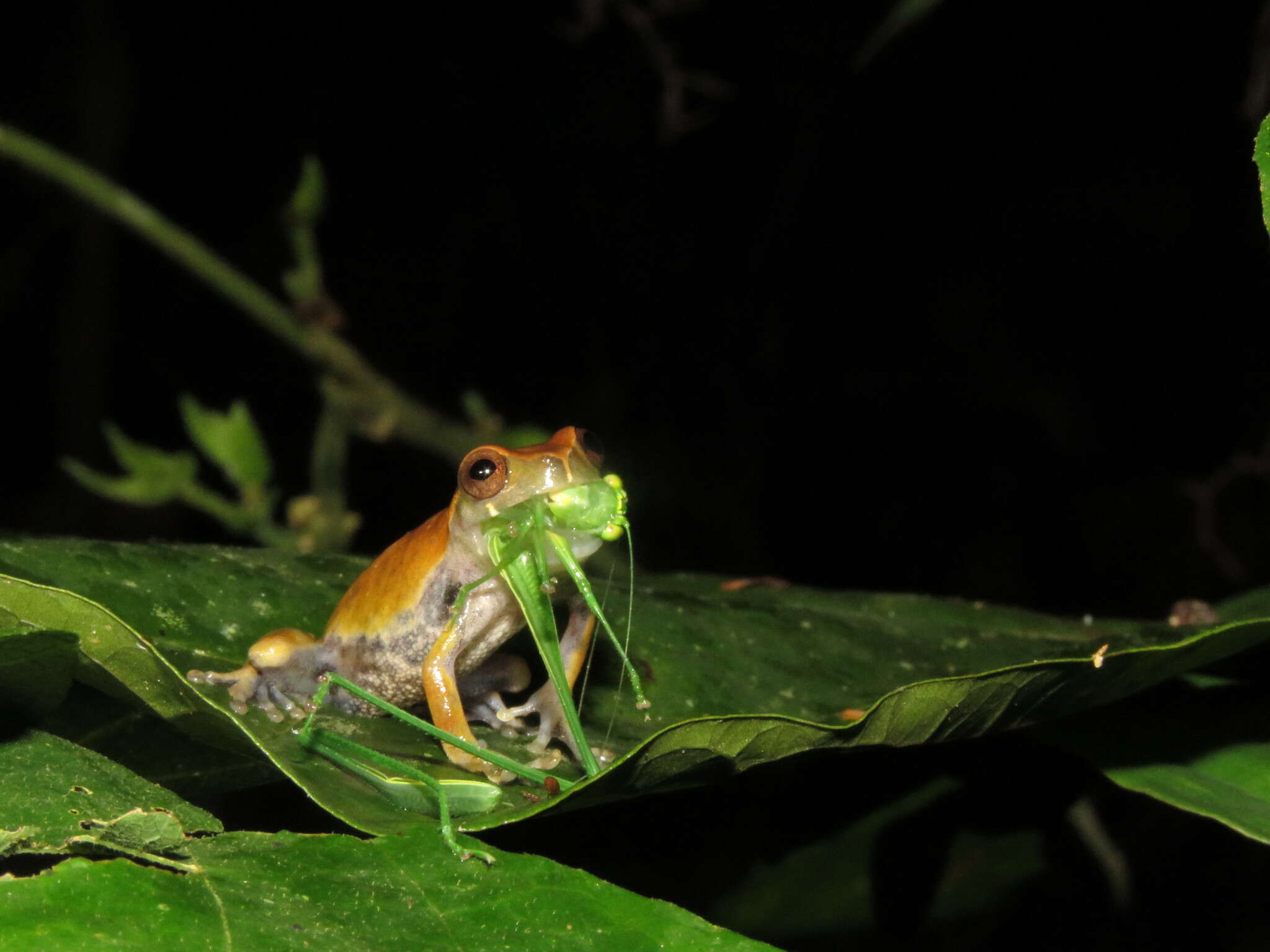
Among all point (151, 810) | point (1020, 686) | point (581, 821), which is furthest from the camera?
point (581, 821)

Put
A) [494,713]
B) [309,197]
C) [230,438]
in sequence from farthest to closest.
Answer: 1. [309,197]
2. [230,438]
3. [494,713]

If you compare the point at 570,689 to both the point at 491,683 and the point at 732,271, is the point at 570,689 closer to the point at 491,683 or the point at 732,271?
the point at 491,683

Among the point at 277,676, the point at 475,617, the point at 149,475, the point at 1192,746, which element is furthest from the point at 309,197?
the point at 1192,746

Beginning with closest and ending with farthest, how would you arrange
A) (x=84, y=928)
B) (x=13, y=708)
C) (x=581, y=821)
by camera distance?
(x=84, y=928)
(x=13, y=708)
(x=581, y=821)

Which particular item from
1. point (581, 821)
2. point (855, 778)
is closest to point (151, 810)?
point (581, 821)

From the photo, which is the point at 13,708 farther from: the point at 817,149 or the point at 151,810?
the point at 817,149

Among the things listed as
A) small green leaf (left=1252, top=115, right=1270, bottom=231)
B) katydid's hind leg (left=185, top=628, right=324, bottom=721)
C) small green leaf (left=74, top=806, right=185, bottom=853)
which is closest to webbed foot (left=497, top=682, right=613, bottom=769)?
katydid's hind leg (left=185, top=628, right=324, bottom=721)
